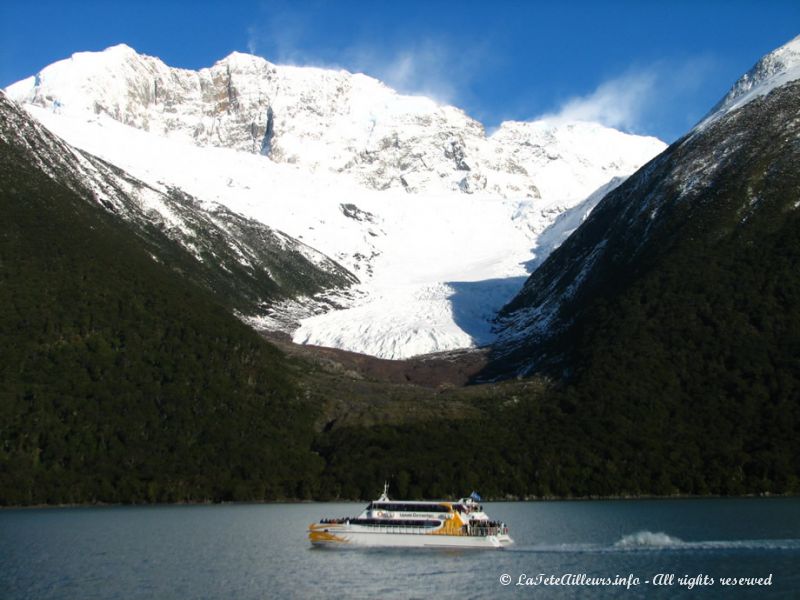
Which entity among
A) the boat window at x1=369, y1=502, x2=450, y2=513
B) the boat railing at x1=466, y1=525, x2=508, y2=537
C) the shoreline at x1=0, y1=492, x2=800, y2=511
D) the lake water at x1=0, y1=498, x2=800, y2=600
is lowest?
the lake water at x1=0, y1=498, x2=800, y2=600

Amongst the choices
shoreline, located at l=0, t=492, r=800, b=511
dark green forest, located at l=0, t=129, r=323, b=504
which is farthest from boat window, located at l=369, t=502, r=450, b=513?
dark green forest, located at l=0, t=129, r=323, b=504

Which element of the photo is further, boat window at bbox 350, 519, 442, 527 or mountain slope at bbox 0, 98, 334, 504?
mountain slope at bbox 0, 98, 334, 504

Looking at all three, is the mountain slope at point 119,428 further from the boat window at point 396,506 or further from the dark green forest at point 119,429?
the boat window at point 396,506

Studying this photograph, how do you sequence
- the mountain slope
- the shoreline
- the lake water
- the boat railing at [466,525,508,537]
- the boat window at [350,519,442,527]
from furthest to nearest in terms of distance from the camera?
the mountain slope
the shoreline
the boat window at [350,519,442,527]
the boat railing at [466,525,508,537]
the lake water

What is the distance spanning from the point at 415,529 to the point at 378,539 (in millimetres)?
3980

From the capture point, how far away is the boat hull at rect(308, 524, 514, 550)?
89.1m

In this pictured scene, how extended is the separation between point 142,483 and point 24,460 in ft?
71.4

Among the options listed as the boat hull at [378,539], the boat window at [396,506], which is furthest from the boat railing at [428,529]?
the boat window at [396,506]

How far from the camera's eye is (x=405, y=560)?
266ft

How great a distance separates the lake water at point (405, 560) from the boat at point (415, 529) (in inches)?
105

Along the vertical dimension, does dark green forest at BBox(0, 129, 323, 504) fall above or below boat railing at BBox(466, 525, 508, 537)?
above

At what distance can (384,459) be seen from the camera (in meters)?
170

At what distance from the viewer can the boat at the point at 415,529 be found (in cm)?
8862

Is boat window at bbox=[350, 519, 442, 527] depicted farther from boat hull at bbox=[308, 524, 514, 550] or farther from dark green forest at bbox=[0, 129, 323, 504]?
dark green forest at bbox=[0, 129, 323, 504]
